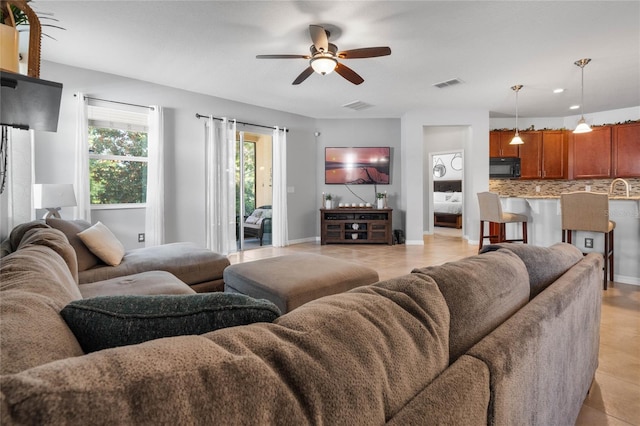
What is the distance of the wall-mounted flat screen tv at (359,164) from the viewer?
22.7 feet

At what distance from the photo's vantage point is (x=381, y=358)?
53 centimetres

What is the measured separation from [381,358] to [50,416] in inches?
16.9

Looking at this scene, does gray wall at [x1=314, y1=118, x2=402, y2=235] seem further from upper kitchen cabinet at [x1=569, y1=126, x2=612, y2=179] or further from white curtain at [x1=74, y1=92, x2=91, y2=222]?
white curtain at [x1=74, y1=92, x2=91, y2=222]

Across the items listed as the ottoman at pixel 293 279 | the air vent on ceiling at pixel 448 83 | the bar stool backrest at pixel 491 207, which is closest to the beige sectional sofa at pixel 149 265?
the ottoman at pixel 293 279

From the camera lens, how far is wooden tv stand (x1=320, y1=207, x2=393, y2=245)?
21.2 feet

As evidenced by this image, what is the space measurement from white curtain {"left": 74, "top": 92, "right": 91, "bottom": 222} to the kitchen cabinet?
25.2 feet

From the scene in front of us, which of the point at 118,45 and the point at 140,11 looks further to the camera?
the point at 118,45

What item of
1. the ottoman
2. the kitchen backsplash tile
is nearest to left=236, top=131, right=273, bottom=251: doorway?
the ottoman

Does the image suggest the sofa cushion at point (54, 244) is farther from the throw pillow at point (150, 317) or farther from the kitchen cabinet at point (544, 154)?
the kitchen cabinet at point (544, 154)

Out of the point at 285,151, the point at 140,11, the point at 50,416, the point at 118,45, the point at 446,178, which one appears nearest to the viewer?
the point at 50,416

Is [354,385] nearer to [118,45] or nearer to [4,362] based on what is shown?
[4,362]

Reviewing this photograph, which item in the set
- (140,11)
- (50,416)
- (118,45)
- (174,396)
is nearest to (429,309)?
(174,396)

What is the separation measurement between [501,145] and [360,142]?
9.63 feet

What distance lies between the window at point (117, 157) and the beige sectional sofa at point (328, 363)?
4.12 metres
